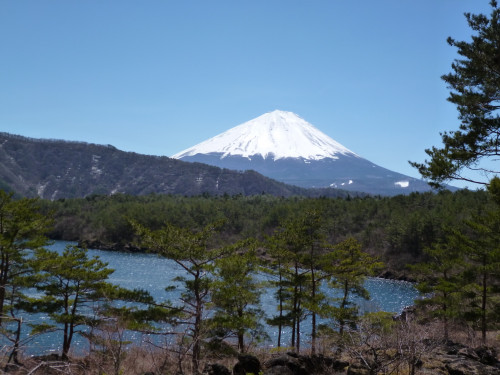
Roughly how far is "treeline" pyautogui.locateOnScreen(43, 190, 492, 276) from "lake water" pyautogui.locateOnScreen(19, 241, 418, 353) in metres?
6.88

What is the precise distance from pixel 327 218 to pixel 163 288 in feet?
143

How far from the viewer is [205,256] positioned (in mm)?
16062

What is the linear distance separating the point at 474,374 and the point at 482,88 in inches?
332

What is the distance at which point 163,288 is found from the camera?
43094 mm

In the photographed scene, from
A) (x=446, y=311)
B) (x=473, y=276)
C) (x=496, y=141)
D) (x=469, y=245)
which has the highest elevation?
(x=496, y=141)

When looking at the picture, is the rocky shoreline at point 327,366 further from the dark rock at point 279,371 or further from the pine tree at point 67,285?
the pine tree at point 67,285

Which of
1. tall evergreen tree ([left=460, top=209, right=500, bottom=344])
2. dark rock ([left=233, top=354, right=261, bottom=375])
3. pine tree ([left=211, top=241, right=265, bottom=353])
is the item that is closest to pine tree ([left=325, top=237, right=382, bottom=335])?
pine tree ([left=211, top=241, right=265, bottom=353])

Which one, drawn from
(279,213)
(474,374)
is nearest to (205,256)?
(474,374)

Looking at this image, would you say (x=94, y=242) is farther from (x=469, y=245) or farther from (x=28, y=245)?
(x=469, y=245)

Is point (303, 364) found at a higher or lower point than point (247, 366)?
higher

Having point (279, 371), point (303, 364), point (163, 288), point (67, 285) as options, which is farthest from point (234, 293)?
point (163, 288)

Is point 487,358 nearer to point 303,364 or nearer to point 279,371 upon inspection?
point 303,364

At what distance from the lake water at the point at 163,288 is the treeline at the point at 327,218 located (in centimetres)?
688

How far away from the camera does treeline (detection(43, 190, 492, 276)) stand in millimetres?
63969
